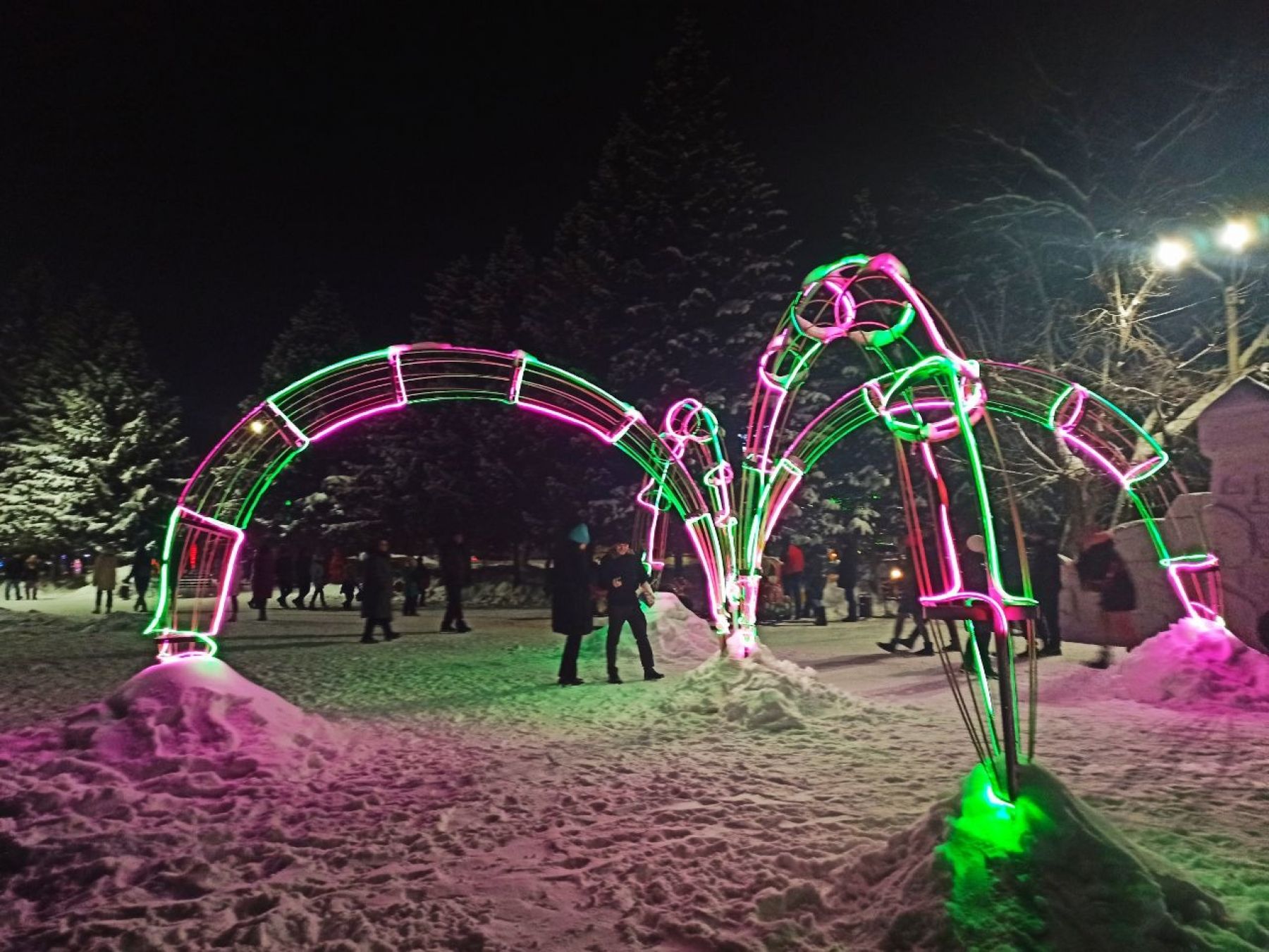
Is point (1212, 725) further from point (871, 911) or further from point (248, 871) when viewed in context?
point (248, 871)

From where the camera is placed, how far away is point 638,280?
94.5ft

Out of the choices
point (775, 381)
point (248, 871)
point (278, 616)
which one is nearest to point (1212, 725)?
point (775, 381)

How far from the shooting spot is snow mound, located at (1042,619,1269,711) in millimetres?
8555

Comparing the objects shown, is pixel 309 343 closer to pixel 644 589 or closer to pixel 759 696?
pixel 644 589

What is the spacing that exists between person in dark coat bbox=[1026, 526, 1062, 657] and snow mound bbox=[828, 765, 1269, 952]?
9.85 m

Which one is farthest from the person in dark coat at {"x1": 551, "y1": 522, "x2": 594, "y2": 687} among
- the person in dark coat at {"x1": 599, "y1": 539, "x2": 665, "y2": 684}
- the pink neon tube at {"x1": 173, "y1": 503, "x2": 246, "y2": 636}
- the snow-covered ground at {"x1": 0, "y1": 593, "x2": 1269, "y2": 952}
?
the pink neon tube at {"x1": 173, "y1": 503, "x2": 246, "y2": 636}

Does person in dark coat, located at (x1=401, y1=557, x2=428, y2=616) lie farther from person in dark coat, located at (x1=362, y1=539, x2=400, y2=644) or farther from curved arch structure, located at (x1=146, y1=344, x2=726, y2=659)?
curved arch structure, located at (x1=146, y1=344, x2=726, y2=659)

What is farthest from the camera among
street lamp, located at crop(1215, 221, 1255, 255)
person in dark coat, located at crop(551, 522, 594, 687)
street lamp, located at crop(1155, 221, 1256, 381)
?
street lamp, located at crop(1155, 221, 1256, 381)

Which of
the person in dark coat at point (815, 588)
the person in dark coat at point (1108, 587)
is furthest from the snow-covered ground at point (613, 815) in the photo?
the person in dark coat at point (815, 588)

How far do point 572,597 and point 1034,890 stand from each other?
24.9ft

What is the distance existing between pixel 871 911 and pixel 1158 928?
1042 millimetres

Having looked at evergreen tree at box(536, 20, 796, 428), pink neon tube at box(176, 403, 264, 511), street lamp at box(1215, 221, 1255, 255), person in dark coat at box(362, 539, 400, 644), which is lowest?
person in dark coat at box(362, 539, 400, 644)

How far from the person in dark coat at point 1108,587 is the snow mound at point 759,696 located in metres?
4.28

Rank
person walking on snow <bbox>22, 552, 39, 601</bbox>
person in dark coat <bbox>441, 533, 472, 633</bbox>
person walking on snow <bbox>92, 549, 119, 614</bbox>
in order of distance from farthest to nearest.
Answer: person walking on snow <bbox>22, 552, 39, 601</bbox> → person walking on snow <bbox>92, 549, 119, 614</bbox> → person in dark coat <bbox>441, 533, 472, 633</bbox>
